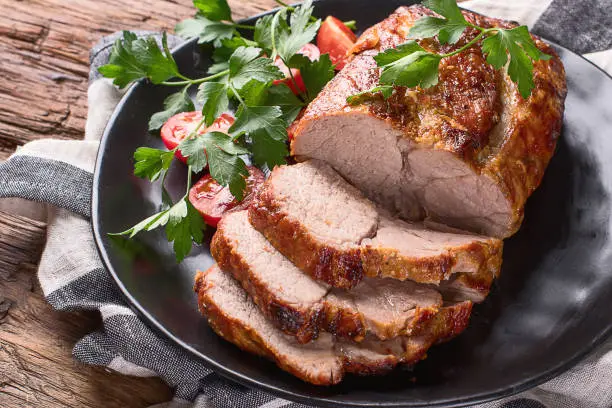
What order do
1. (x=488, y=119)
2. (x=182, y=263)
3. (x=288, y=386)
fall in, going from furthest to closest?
(x=182, y=263) < (x=488, y=119) < (x=288, y=386)

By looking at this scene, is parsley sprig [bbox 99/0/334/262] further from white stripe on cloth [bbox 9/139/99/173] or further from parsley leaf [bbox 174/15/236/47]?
white stripe on cloth [bbox 9/139/99/173]

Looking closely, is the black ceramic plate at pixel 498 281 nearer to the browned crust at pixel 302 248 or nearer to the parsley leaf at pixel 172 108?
the parsley leaf at pixel 172 108

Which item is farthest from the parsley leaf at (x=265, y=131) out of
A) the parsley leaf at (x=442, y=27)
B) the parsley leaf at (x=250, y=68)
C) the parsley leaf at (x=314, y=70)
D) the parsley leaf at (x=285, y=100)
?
the parsley leaf at (x=442, y=27)

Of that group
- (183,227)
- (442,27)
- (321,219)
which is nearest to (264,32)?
(442,27)

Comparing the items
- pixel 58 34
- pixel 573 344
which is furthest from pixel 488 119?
pixel 58 34

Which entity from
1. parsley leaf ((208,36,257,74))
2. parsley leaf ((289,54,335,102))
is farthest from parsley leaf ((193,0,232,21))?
parsley leaf ((289,54,335,102))

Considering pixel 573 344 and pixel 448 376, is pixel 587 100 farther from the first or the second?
pixel 448 376
